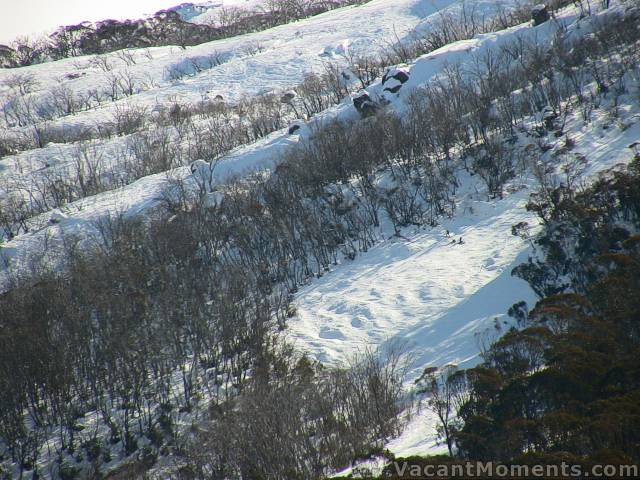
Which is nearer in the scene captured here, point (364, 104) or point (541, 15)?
point (364, 104)

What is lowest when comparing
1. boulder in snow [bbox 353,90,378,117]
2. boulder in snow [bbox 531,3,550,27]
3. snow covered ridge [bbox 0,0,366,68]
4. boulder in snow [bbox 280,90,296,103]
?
boulder in snow [bbox 353,90,378,117]

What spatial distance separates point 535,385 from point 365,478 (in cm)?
339

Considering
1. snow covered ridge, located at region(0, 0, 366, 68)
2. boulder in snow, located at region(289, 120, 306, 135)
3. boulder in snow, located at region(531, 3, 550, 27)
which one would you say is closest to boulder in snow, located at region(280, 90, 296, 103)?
boulder in snow, located at region(289, 120, 306, 135)

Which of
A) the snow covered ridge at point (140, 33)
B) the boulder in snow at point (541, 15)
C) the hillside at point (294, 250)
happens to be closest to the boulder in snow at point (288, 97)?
the hillside at point (294, 250)

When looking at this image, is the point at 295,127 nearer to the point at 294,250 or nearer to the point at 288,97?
the point at 288,97

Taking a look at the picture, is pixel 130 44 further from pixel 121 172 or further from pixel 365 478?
pixel 365 478

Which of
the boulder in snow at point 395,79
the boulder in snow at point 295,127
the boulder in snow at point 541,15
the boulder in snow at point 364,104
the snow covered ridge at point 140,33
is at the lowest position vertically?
the boulder in snow at point 295,127

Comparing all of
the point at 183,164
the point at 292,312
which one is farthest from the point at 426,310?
the point at 183,164

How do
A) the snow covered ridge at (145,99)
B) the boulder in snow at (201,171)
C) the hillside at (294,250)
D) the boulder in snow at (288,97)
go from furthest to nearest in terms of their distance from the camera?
1. the boulder in snow at (288,97)
2. the snow covered ridge at (145,99)
3. the boulder in snow at (201,171)
4. the hillside at (294,250)

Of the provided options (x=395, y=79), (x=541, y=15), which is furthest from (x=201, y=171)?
(x=541, y=15)

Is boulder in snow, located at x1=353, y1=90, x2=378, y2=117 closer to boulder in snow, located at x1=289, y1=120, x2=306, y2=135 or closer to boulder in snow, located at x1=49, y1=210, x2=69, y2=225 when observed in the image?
boulder in snow, located at x1=289, y1=120, x2=306, y2=135

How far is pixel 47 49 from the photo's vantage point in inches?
2977

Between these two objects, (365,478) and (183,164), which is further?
(183,164)

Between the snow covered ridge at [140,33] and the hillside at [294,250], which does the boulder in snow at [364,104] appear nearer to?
the hillside at [294,250]
